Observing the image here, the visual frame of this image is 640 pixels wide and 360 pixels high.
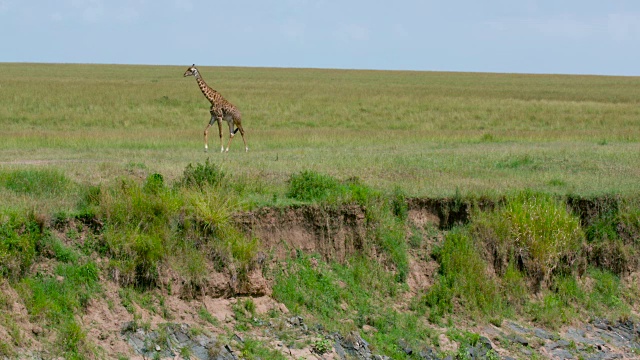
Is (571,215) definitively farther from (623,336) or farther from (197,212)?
(197,212)

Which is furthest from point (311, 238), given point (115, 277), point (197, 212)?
point (115, 277)

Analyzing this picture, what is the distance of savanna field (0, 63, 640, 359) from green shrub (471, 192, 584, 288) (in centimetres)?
3

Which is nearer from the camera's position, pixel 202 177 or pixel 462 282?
pixel 202 177

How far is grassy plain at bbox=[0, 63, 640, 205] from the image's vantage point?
17.8 m

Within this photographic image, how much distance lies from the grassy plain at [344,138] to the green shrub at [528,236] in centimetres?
89

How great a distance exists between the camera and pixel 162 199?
1338cm

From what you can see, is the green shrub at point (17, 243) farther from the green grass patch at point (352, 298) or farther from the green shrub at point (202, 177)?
the green grass patch at point (352, 298)

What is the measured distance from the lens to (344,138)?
30.2 metres

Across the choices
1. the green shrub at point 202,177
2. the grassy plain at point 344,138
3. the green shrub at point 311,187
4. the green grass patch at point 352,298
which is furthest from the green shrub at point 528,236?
the green shrub at point 202,177

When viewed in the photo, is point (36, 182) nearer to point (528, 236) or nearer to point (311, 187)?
point (311, 187)

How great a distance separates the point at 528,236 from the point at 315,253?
13.7ft

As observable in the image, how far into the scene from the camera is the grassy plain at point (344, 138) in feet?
58.4

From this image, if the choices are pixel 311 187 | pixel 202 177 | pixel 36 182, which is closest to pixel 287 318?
pixel 311 187

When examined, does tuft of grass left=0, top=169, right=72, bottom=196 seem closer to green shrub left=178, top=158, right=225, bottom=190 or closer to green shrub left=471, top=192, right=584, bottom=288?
green shrub left=178, top=158, right=225, bottom=190
